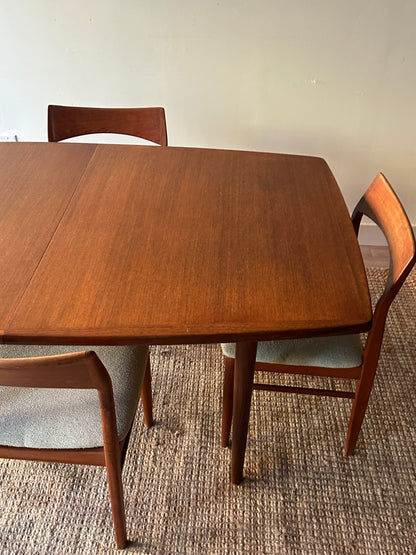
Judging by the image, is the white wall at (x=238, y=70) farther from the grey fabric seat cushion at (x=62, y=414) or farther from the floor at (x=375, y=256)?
the grey fabric seat cushion at (x=62, y=414)

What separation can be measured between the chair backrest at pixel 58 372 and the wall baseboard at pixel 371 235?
1.80 m

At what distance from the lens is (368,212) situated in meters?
1.37

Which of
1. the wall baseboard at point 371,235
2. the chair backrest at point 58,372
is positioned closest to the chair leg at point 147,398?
the chair backrest at point 58,372

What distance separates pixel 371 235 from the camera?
2.42 metres

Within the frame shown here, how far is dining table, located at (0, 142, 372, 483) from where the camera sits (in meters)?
0.95

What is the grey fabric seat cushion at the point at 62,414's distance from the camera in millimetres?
1067

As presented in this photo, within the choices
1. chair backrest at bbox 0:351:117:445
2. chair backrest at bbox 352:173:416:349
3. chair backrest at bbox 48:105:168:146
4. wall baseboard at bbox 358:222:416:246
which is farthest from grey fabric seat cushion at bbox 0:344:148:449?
wall baseboard at bbox 358:222:416:246

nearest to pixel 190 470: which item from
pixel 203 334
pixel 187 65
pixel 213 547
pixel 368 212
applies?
pixel 213 547

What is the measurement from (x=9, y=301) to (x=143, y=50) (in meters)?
1.37

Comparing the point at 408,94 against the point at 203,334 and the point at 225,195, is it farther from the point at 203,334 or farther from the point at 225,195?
the point at 203,334

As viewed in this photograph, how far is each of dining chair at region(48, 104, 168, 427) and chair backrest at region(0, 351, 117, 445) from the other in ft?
3.54

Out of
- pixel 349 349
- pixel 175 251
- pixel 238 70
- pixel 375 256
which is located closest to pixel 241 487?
pixel 349 349

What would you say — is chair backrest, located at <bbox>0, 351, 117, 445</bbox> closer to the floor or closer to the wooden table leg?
the wooden table leg

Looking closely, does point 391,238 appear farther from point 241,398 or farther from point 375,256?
point 375,256
